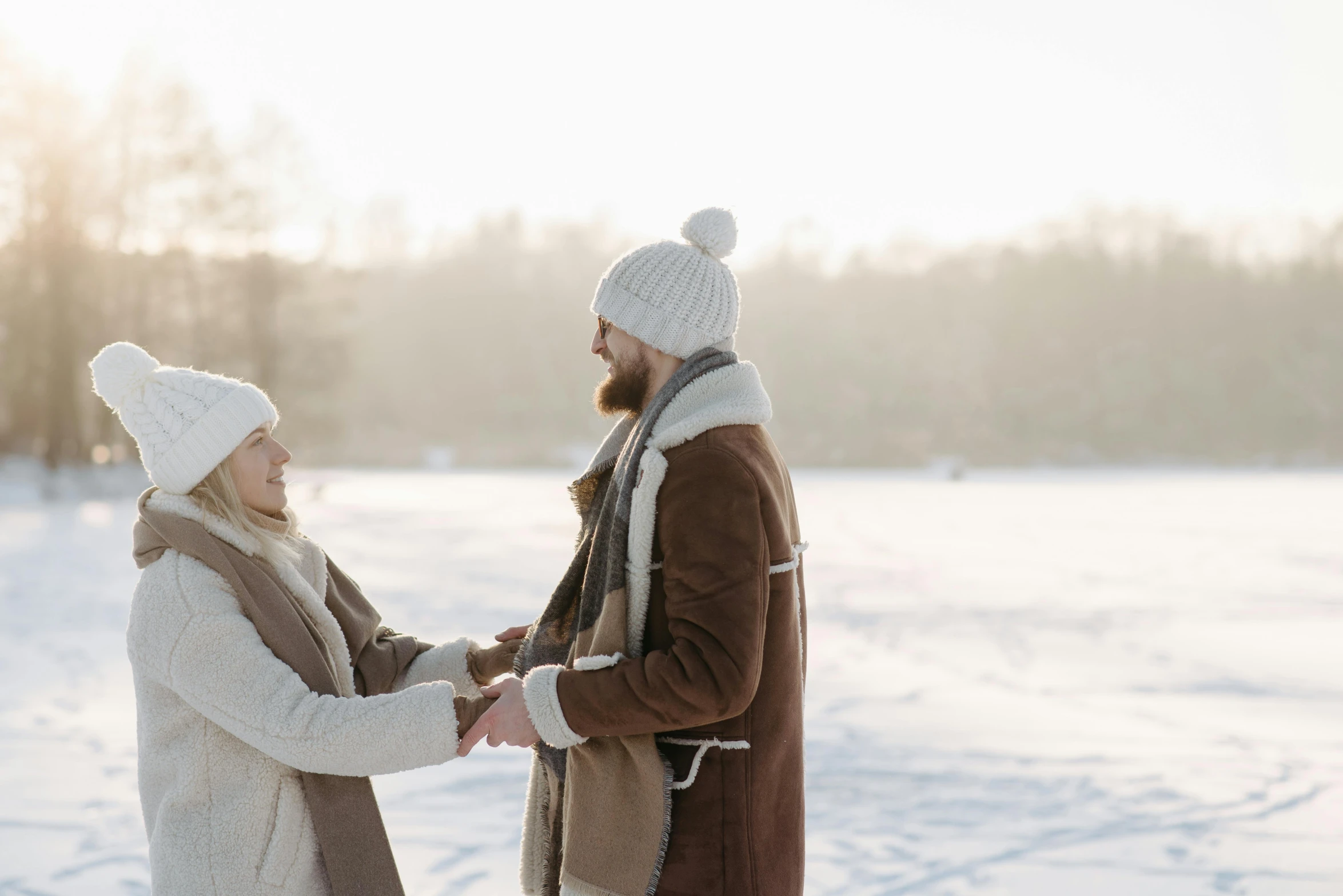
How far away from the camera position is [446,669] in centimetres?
254

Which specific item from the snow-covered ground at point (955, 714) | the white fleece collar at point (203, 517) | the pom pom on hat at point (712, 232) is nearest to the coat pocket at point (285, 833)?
the white fleece collar at point (203, 517)

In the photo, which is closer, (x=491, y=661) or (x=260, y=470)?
(x=260, y=470)

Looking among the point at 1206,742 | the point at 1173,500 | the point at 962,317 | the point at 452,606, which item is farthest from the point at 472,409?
the point at 1206,742

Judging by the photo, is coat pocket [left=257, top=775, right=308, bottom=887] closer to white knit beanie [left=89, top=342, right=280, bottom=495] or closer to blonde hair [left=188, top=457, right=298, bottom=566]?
blonde hair [left=188, top=457, right=298, bottom=566]

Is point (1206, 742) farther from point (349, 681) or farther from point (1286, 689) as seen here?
point (349, 681)

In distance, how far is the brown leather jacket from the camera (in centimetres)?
185

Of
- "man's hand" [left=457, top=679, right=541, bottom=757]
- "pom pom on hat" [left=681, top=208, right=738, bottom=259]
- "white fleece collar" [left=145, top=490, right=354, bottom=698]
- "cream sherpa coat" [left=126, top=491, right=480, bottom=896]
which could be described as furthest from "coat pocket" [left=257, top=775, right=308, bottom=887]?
"pom pom on hat" [left=681, top=208, right=738, bottom=259]

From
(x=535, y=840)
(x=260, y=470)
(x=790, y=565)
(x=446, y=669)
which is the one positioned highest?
→ (x=260, y=470)

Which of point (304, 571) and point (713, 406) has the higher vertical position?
point (713, 406)

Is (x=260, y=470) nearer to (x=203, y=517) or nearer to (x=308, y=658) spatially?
(x=203, y=517)

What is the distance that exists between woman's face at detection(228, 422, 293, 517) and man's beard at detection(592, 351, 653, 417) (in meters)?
0.63

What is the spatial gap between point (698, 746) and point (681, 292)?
0.85 meters

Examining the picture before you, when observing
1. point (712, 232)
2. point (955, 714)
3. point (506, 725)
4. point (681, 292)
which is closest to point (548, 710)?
point (506, 725)

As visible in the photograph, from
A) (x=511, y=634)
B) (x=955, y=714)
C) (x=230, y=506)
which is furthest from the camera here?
(x=955, y=714)
